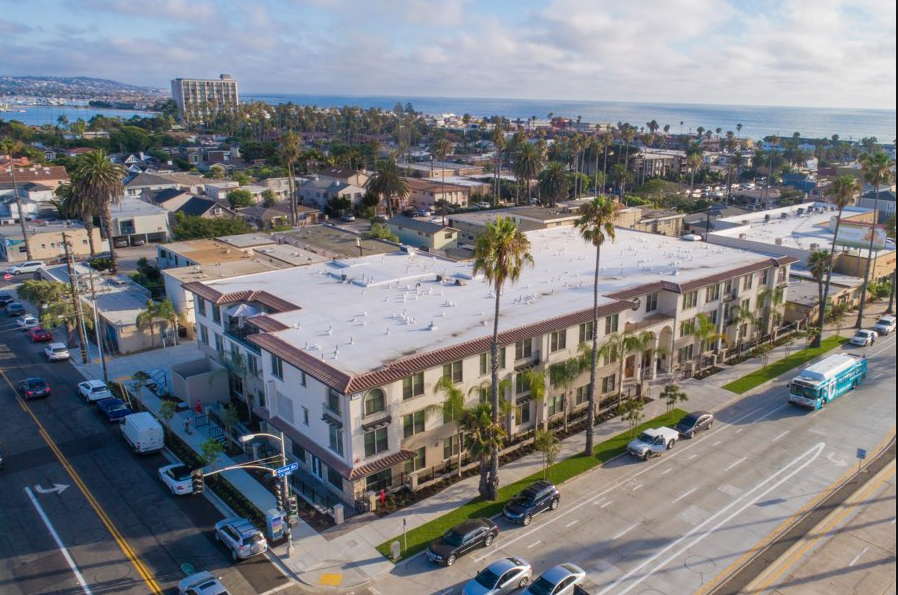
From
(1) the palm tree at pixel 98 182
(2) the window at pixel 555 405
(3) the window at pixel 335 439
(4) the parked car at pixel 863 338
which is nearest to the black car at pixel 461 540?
(3) the window at pixel 335 439

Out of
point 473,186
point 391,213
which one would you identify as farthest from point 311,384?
point 473,186

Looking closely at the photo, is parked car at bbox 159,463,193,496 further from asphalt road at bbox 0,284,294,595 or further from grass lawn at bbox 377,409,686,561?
grass lawn at bbox 377,409,686,561

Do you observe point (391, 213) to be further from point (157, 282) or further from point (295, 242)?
point (157, 282)

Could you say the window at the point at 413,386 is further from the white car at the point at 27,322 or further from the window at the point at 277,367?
the white car at the point at 27,322

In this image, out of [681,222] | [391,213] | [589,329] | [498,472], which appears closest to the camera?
[498,472]

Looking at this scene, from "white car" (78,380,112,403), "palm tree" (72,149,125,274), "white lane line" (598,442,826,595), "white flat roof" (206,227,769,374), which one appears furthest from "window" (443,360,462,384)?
"palm tree" (72,149,125,274)

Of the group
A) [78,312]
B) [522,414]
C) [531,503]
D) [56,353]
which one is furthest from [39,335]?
[531,503]
